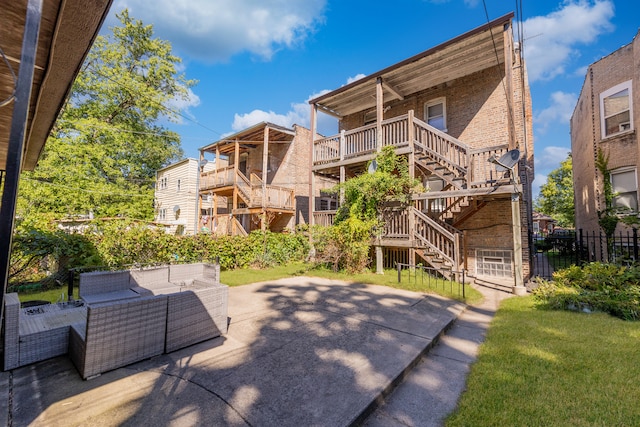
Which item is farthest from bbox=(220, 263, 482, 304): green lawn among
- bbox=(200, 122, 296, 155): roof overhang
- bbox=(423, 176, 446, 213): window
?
bbox=(200, 122, 296, 155): roof overhang

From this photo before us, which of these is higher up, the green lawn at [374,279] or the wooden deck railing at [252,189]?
the wooden deck railing at [252,189]

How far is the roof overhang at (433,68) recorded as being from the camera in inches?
334

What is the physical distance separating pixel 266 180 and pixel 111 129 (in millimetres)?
10104

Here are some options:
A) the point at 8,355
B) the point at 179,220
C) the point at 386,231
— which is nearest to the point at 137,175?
the point at 179,220

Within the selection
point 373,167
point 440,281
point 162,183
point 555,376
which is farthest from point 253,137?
A: point 555,376

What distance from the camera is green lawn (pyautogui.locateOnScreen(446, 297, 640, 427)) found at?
2.46 m

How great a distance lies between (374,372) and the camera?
3.11 meters

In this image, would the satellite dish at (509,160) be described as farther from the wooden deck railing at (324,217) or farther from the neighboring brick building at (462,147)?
the wooden deck railing at (324,217)

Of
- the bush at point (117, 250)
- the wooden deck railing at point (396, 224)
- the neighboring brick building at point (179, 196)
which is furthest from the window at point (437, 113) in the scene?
the neighboring brick building at point (179, 196)

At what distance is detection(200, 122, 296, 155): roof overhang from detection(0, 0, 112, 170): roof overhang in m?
12.6

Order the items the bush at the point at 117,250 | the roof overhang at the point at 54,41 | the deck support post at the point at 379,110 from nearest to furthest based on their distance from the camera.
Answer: the roof overhang at the point at 54,41
the bush at the point at 117,250
the deck support post at the point at 379,110

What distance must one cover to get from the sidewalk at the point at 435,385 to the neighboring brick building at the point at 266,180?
38.7 ft

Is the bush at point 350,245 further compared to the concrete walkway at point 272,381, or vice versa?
the bush at point 350,245

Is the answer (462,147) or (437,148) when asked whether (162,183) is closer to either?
(437,148)
